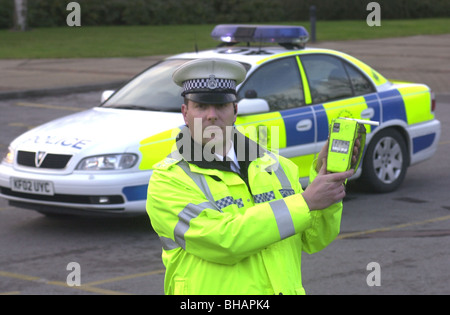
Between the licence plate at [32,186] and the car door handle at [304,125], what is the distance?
7.53 feet

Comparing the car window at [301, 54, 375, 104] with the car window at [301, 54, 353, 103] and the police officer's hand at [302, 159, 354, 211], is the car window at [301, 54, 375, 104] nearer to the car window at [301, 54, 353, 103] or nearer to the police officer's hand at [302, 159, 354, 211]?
the car window at [301, 54, 353, 103]

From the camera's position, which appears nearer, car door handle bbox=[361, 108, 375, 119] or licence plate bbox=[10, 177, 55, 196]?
licence plate bbox=[10, 177, 55, 196]

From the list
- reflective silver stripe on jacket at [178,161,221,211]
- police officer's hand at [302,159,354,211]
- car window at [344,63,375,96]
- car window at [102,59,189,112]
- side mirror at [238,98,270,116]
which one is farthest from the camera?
car window at [344,63,375,96]

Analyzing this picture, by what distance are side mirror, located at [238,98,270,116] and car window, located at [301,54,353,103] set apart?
804 mm

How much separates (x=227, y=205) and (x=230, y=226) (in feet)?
0.44

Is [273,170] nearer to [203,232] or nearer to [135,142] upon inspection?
[203,232]

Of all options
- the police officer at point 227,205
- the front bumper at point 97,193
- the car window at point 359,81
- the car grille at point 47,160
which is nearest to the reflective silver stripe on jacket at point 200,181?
the police officer at point 227,205

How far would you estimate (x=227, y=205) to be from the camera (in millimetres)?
2936

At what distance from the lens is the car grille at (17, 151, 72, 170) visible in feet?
24.3

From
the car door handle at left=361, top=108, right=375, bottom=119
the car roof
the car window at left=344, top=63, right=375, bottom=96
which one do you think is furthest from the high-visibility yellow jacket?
the car window at left=344, top=63, right=375, bottom=96

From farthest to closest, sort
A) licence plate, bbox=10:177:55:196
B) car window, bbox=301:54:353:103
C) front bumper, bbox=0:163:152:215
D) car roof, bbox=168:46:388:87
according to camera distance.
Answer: car window, bbox=301:54:353:103
car roof, bbox=168:46:388:87
licence plate, bbox=10:177:55:196
front bumper, bbox=0:163:152:215

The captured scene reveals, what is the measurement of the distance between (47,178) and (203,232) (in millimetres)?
4743

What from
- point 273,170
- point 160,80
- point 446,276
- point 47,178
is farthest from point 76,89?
point 273,170

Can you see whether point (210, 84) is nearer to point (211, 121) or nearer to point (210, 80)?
point (210, 80)
